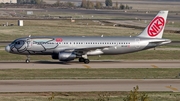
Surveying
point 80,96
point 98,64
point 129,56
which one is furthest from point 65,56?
point 80,96

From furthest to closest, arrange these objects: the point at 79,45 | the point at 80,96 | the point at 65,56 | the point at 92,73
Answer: the point at 79,45 → the point at 65,56 → the point at 92,73 → the point at 80,96

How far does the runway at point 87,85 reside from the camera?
1499 inches

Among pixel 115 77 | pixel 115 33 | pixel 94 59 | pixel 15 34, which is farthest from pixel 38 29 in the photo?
pixel 115 77

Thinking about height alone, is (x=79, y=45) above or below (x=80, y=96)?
below

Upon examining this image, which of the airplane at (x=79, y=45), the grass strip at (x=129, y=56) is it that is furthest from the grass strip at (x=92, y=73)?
the grass strip at (x=129, y=56)

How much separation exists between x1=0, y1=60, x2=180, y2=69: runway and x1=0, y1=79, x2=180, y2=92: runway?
35.4 ft

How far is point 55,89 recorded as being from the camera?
125 ft

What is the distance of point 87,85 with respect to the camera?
40.0 metres

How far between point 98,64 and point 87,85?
52.5 ft

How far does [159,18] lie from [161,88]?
21.4m

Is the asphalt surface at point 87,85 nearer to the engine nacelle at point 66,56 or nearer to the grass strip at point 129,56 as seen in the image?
the engine nacelle at point 66,56

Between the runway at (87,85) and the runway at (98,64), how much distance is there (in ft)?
35.4

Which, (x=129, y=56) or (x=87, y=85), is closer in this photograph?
(x=87, y=85)

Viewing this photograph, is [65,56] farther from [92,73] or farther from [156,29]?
[156,29]
